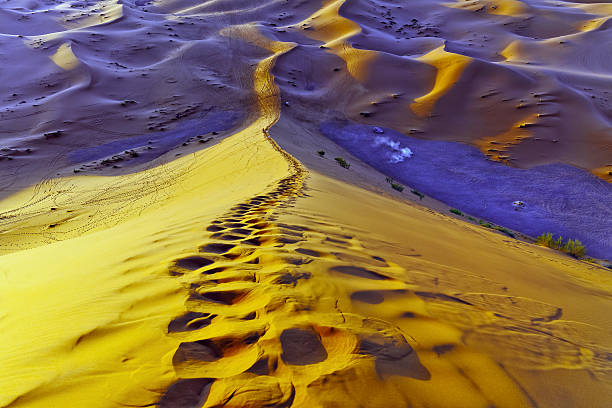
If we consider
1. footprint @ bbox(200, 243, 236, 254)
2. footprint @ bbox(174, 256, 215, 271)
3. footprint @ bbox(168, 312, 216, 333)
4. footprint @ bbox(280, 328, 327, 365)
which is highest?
footprint @ bbox(280, 328, 327, 365)

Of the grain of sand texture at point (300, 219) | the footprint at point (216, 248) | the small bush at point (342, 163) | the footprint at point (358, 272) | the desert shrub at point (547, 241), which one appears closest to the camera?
the grain of sand texture at point (300, 219)

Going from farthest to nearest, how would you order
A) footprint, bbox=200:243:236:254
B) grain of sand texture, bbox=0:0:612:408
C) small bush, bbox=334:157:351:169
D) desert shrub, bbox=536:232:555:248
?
1. small bush, bbox=334:157:351:169
2. desert shrub, bbox=536:232:555:248
3. footprint, bbox=200:243:236:254
4. grain of sand texture, bbox=0:0:612:408

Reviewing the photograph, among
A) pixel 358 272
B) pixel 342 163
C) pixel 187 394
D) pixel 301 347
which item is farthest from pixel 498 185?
pixel 187 394

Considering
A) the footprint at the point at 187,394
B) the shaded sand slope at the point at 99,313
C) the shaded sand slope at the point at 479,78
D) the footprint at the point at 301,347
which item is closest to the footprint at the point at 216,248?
the shaded sand slope at the point at 99,313

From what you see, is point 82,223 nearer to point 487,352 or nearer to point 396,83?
point 487,352

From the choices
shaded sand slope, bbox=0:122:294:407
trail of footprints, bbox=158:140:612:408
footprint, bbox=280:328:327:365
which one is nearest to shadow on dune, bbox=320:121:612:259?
trail of footprints, bbox=158:140:612:408

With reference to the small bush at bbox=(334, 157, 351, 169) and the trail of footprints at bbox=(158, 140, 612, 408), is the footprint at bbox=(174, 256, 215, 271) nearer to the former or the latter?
the trail of footprints at bbox=(158, 140, 612, 408)

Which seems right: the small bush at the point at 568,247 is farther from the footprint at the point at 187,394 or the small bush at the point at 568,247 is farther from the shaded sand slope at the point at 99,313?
the footprint at the point at 187,394
